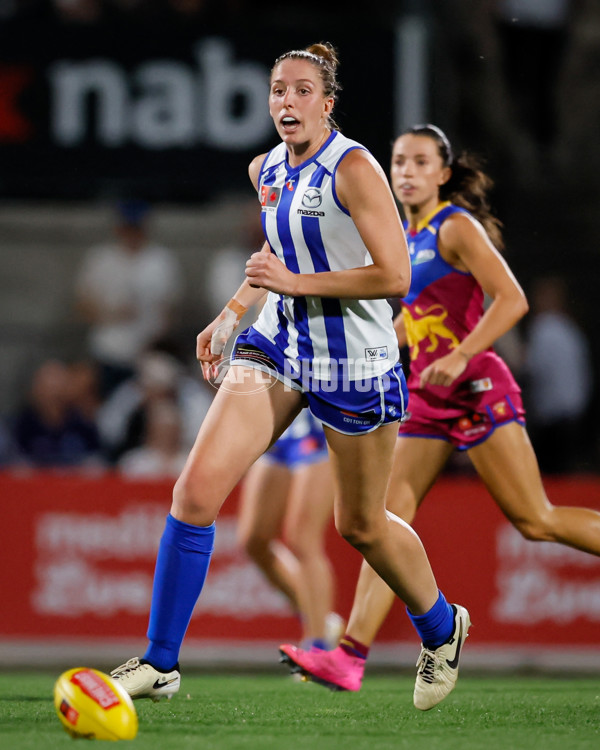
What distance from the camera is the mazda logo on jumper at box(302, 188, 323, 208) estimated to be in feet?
13.4

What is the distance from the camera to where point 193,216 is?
36.2 ft

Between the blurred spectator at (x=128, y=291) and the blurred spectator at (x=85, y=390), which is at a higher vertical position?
the blurred spectator at (x=128, y=291)

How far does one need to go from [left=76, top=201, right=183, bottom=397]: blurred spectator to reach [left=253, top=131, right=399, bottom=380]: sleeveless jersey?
5.43 m

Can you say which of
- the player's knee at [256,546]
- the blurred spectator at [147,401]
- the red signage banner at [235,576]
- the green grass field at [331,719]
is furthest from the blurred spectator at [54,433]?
the green grass field at [331,719]

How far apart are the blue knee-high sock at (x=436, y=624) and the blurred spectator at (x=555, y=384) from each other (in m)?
4.89

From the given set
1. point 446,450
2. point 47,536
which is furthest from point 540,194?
point 446,450

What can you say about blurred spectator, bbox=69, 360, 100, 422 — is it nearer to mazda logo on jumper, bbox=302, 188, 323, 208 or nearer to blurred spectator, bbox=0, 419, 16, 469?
Answer: blurred spectator, bbox=0, 419, 16, 469

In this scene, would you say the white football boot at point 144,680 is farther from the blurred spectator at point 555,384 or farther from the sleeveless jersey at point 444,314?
the blurred spectator at point 555,384

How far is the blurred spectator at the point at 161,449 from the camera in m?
8.39

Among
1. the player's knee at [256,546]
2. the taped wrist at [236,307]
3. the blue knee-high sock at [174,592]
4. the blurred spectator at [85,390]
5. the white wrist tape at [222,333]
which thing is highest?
the taped wrist at [236,307]

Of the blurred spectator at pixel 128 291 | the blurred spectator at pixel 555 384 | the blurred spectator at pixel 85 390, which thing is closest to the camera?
the blurred spectator at pixel 85 390

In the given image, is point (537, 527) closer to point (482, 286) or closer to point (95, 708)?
point (482, 286)

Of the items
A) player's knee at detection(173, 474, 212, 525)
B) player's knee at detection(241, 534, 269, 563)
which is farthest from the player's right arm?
player's knee at detection(241, 534, 269, 563)

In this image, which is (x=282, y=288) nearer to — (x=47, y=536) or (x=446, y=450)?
(x=446, y=450)
